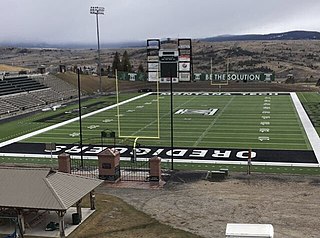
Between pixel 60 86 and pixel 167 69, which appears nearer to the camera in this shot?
pixel 167 69

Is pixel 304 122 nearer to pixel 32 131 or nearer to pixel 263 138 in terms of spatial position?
pixel 263 138

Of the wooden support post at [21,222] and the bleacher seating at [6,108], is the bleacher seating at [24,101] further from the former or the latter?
the wooden support post at [21,222]

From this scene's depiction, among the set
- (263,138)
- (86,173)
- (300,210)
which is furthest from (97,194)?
(263,138)

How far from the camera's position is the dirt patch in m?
17.2

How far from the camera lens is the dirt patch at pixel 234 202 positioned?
56.4ft

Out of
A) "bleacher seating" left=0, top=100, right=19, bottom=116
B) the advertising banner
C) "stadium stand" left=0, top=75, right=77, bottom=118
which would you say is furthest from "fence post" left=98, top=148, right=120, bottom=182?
"bleacher seating" left=0, top=100, right=19, bottom=116

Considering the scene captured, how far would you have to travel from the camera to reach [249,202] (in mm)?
19688

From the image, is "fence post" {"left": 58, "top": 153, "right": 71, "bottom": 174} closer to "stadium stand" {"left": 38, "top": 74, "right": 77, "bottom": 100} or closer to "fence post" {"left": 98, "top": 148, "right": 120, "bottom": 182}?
"fence post" {"left": 98, "top": 148, "right": 120, "bottom": 182}

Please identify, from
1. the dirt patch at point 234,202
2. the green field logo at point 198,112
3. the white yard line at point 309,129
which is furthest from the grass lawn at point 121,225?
the green field logo at point 198,112

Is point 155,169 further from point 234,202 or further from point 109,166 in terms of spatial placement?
point 234,202

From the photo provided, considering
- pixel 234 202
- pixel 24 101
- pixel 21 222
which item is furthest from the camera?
pixel 24 101

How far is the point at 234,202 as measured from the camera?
64.7 ft

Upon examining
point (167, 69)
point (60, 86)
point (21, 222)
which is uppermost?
point (167, 69)

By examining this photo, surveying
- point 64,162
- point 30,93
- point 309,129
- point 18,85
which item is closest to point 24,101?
point 30,93
